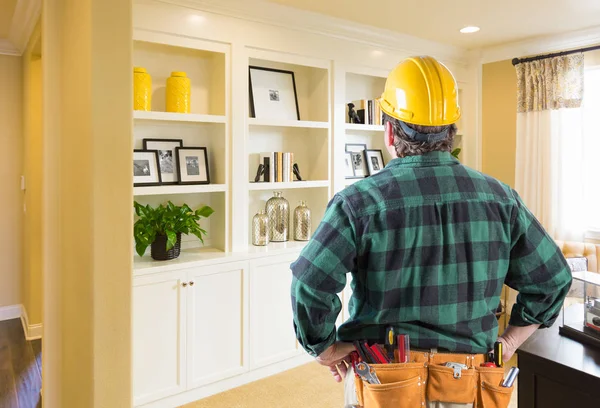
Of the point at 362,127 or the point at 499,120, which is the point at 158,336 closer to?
the point at 362,127

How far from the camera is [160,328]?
2895 mm

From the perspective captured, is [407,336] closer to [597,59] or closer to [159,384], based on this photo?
[159,384]

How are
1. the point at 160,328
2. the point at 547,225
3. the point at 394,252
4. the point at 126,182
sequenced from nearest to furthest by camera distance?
the point at 394,252 → the point at 126,182 → the point at 160,328 → the point at 547,225

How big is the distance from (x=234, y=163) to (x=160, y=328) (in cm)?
115

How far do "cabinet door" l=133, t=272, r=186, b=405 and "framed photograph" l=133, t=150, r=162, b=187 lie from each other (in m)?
0.61

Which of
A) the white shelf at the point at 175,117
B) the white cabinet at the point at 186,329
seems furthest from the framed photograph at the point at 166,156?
the white cabinet at the point at 186,329

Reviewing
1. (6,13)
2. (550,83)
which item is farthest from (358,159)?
(6,13)

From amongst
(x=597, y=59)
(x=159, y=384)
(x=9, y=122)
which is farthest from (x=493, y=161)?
(x=9, y=122)

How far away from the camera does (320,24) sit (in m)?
3.61

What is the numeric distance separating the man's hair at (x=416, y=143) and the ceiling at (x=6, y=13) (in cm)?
316

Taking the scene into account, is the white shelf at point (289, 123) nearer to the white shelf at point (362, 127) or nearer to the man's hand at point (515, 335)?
the white shelf at point (362, 127)

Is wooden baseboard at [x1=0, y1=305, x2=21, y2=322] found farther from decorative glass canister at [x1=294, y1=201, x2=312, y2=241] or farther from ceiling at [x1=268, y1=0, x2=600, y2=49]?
ceiling at [x1=268, y1=0, x2=600, y2=49]

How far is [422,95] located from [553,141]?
3412 millimetres

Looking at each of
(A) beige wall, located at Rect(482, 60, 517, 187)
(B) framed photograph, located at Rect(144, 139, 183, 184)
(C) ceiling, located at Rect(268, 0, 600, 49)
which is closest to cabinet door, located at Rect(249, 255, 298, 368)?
(B) framed photograph, located at Rect(144, 139, 183, 184)
